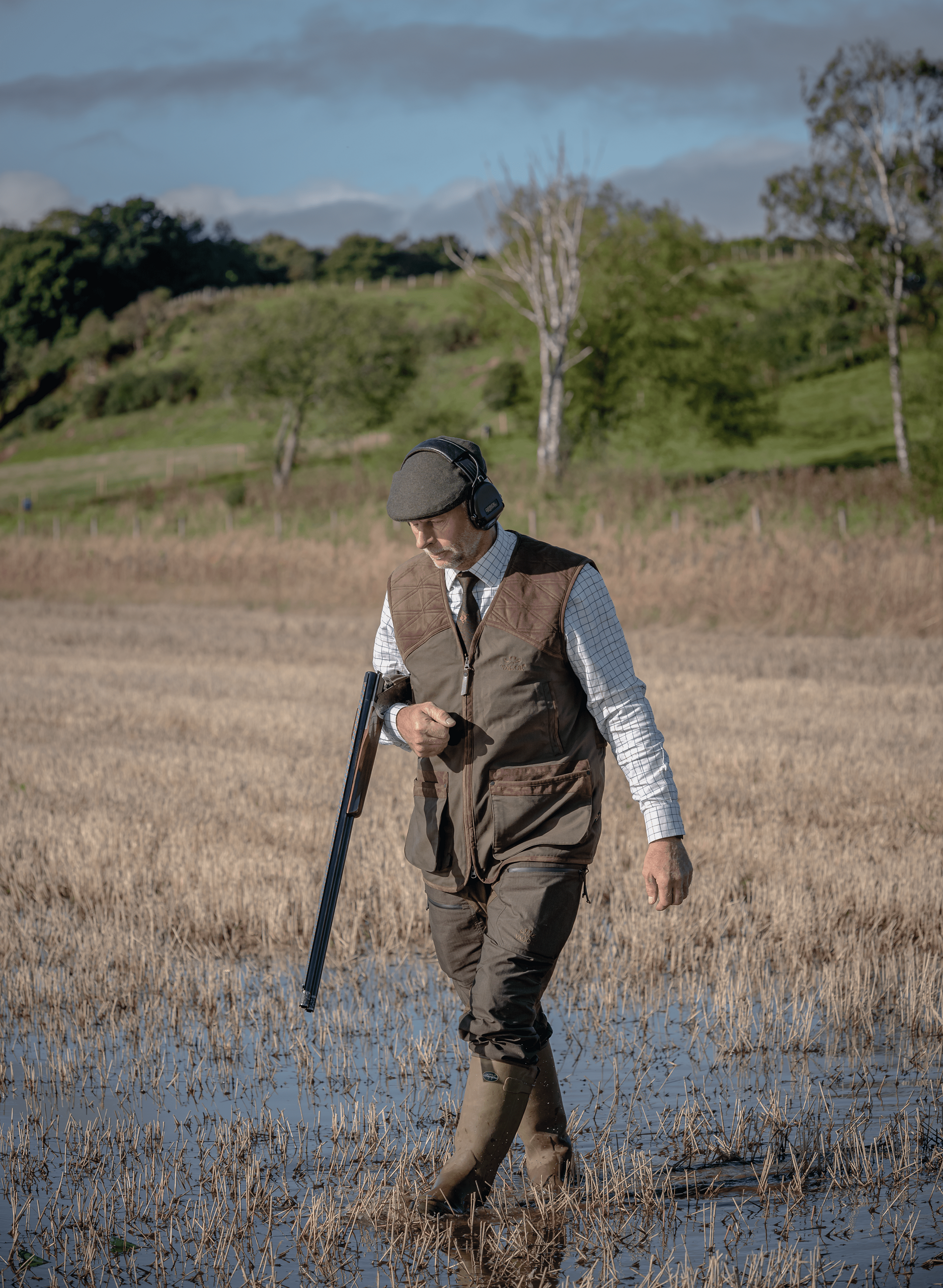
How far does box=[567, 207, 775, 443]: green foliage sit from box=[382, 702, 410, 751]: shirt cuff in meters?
39.8

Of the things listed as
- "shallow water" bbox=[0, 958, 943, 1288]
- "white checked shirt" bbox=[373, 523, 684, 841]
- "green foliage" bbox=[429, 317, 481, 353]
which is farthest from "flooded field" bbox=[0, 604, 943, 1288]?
"green foliage" bbox=[429, 317, 481, 353]

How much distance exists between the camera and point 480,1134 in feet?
11.5

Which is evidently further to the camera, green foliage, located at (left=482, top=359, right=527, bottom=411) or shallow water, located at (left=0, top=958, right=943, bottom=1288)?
green foliage, located at (left=482, top=359, right=527, bottom=411)

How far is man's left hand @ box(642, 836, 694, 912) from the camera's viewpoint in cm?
352

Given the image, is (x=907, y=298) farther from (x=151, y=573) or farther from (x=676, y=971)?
(x=676, y=971)

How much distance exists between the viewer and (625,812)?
336 inches

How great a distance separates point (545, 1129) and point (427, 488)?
1.99 meters

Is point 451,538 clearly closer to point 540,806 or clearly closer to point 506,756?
point 506,756

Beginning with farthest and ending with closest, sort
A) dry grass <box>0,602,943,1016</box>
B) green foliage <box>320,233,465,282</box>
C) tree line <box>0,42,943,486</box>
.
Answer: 1. green foliage <box>320,233,465,282</box>
2. tree line <box>0,42,943,486</box>
3. dry grass <box>0,602,943,1016</box>

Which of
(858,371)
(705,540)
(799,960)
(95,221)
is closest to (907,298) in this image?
(705,540)

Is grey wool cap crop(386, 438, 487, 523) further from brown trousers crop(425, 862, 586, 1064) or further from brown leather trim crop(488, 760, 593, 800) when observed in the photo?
brown trousers crop(425, 862, 586, 1064)

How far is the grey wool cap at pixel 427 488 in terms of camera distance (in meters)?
3.47

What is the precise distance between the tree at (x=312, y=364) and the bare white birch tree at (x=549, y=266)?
1399 cm

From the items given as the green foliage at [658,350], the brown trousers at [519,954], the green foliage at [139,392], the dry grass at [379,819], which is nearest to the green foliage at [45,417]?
the green foliage at [139,392]
